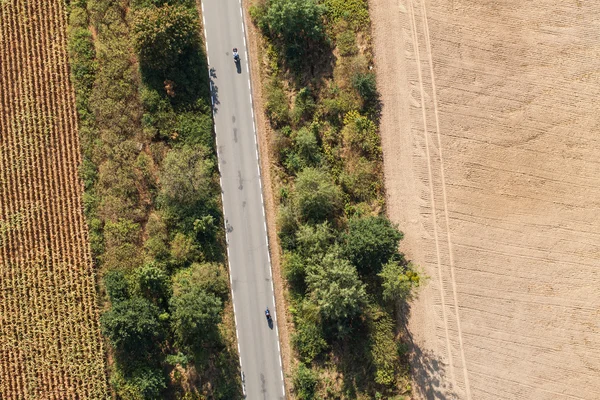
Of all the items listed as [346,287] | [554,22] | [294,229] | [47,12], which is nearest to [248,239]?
[294,229]

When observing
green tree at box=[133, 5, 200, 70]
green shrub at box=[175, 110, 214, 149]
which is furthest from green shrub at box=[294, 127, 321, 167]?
green tree at box=[133, 5, 200, 70]

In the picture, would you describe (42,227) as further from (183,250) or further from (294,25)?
(294,25)

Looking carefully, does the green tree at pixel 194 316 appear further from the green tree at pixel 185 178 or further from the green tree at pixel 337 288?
the green tree at pixel 337 288

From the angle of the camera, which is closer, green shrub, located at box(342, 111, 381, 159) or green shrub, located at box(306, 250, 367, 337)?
green shrub, located at box(306, 250, 367, 337)

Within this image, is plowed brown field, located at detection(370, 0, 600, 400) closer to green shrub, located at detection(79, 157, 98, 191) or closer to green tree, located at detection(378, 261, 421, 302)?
green tree, located at detection(378, 261, 421, 302)

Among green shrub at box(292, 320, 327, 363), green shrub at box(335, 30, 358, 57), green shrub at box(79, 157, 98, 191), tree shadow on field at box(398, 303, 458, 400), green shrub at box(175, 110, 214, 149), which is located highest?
green shrub at box(335, 30, 358, 57)

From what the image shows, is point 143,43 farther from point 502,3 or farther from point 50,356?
point 502,3

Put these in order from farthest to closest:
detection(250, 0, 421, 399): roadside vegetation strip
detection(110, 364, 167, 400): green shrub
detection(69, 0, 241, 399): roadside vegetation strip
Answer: detection(69, 0, 241, 399): roadside vegetation strip, detection(250, 0, 421, 399): roadside vegetation strip, detection(110, 364, 167, 400): green shrub
